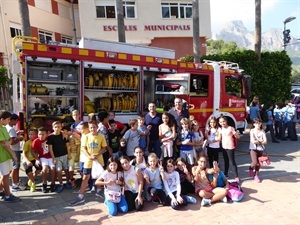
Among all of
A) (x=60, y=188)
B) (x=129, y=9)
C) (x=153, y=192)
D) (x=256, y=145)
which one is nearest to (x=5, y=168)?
(x=60, y=188)

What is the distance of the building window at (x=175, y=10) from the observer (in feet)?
66.8

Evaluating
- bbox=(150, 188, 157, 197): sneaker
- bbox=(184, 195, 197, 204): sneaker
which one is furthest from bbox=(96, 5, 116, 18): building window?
bbox=(184, 195, 197, 204): sneaker

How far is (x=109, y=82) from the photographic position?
645 cm

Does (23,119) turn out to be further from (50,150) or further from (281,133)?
(281,133)

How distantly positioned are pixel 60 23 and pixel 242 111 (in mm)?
17489

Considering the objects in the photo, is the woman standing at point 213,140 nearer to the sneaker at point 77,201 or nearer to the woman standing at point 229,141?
the woman standing at point 229,141

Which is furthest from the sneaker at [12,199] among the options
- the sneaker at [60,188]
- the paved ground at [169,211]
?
the sneaker at [60,188]

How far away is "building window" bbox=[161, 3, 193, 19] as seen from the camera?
20.4 meters

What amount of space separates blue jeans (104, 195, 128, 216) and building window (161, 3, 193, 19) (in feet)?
59.6

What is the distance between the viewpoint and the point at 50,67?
5.67 meters

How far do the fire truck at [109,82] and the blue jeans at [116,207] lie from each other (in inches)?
88.5

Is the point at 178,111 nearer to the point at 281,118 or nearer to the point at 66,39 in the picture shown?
the point at 281,118

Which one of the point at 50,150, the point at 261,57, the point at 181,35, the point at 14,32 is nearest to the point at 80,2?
the point at 14,32

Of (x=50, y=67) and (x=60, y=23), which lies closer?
(x=50, y=67)
